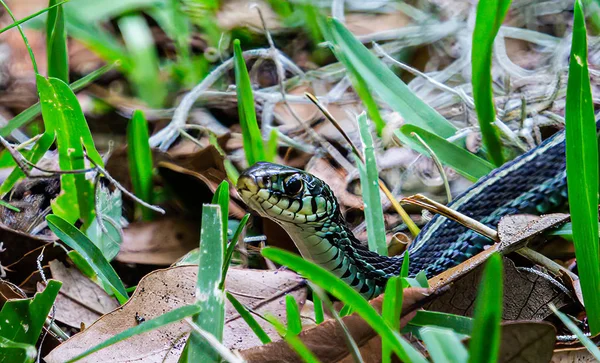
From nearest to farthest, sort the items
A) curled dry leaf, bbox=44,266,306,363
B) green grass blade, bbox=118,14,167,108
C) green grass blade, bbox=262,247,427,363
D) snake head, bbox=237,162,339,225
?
green grass blade, bbox=262,247,427,363 < curled dry leaf, bbox=44,266,306,363 < snake head, bbox=237,162,339,225 < green grass blade, bbox=118,14,167,108

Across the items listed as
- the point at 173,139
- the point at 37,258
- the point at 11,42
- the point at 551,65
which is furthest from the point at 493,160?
the point at 11,42

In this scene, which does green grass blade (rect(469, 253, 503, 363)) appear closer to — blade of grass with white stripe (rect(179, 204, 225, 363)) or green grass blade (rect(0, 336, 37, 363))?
blade of grass with white stripe (rect(179, 204, 225, 363))

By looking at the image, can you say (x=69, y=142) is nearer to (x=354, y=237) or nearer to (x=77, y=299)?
(x=77, y=299)

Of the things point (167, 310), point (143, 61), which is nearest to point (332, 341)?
point (167, 310)

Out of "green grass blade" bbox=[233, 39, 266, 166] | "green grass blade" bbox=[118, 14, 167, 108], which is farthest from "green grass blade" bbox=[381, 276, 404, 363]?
"green grass blade" bbox=[118, 14, 167, 108]

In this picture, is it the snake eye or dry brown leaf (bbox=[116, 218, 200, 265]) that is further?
dry brown leaf (bbox=[116, 218, 200, 265])

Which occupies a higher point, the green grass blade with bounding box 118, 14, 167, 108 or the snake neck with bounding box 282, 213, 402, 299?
the green grass blade with bounding box 118, 14, 167, 108

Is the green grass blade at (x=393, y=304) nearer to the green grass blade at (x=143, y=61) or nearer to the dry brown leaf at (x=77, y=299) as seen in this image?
the dry brown leaf at (x=77, y=299)

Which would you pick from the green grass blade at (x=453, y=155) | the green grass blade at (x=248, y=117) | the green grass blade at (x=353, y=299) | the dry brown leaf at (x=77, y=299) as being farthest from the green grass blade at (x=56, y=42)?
the green grass blade at (x=353, y=299)
